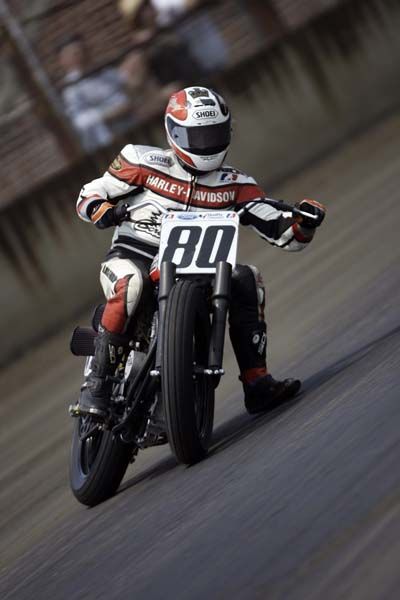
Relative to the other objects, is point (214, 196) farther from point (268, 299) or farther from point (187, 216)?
point (268, 299)

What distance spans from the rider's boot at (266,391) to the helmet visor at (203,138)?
1179 millimetres

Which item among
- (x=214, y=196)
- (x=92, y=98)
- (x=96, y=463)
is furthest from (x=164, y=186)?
(x=92, y=98)

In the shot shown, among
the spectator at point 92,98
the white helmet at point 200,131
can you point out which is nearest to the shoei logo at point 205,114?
the white helmet at point 200,131

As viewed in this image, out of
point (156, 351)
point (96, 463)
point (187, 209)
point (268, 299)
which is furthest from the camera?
point (268, 299)

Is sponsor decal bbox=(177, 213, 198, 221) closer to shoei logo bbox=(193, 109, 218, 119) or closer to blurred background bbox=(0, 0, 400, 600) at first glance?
shoei logo bbox=(193, 109, 218, 119)

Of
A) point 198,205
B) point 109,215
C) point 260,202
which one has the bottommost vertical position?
point 260,202

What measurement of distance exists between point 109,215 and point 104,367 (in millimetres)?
760

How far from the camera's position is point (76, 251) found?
15906 millimetres

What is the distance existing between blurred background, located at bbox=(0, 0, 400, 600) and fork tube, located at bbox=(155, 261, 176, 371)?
1.98 ft

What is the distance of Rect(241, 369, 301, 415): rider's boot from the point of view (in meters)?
7.81

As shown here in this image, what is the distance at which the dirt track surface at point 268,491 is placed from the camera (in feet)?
14.8

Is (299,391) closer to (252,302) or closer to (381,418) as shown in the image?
(252,302)

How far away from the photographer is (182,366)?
22.1ft

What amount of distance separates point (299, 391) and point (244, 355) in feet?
1.69
